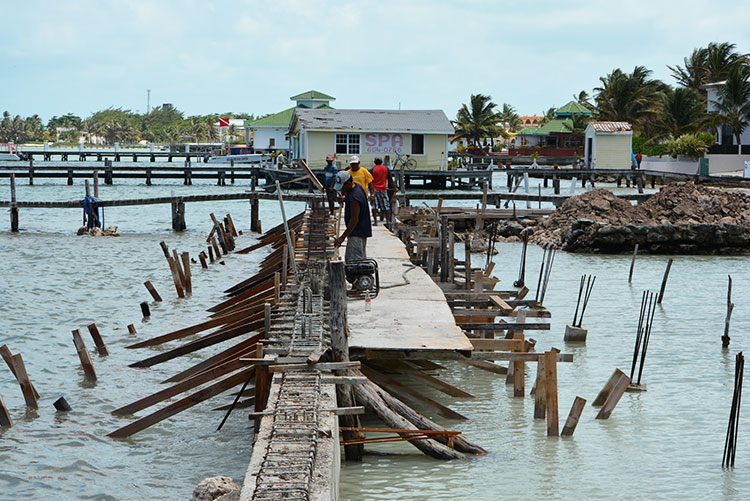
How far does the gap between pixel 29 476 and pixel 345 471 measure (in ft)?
11.2

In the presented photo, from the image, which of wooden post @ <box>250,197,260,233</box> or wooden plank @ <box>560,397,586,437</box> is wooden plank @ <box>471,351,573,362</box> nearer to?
wooden plank @ <box>560,397,586,437</box>

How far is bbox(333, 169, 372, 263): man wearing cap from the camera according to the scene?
12805 mm

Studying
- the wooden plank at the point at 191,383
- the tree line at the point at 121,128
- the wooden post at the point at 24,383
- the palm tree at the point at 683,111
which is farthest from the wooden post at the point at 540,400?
the tree line at the point at 121,128

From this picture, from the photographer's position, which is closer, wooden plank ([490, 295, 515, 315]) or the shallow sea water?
the shallow sea water

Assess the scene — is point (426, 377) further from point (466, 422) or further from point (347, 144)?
point (347, 144)

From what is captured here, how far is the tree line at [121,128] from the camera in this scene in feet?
489

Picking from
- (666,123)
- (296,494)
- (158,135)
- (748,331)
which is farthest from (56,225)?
(158,135)

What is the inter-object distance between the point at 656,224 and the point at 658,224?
65 millimetres

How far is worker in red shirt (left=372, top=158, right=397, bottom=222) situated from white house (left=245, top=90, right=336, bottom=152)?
5433 cm

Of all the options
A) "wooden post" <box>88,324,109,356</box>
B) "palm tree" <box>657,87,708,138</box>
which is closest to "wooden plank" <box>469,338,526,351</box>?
"wooden post" <box>88,324,109,356</box>

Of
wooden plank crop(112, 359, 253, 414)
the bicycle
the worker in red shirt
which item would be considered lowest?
wooden plank crop(112, 359, 253, 414)

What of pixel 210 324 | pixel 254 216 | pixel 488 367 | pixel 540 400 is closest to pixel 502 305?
pixel 488 367

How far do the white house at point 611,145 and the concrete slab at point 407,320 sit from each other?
45811 mm

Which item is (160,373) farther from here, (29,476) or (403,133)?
(403,133)
